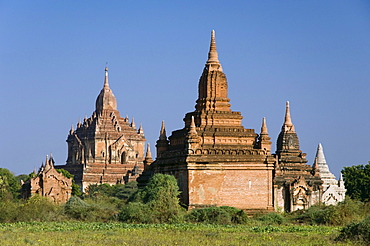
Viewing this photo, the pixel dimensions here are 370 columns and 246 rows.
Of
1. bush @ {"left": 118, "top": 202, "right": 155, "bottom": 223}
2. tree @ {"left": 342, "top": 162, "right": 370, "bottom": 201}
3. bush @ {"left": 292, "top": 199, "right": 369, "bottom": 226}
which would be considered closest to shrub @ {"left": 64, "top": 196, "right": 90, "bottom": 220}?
bush @ {"left": 118, "top": 202, "right": 155, "bottom": 223}

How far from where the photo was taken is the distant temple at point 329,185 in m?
65.9

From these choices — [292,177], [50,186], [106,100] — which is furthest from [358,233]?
[106,100]

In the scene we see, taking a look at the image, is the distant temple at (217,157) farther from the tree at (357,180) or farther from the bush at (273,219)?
the tree at (357,180)

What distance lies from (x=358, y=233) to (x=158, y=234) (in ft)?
21.7

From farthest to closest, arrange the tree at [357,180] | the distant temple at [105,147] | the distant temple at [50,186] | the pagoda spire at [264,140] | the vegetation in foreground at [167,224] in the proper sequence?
the distant temple at [105,147]
the tree at [357,180]
the distant temple at [50,186]
the pagoda spire at [264,140]
the vegetation in foreground at [167,224]

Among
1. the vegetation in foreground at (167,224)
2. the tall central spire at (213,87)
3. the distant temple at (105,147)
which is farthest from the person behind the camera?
the distant temple at (105,147)

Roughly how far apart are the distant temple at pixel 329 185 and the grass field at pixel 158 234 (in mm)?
26776

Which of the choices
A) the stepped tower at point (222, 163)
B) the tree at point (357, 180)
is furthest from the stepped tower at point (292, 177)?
the tree at point (357, 180)

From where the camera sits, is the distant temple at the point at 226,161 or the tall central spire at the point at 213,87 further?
the tall central spire at the point at 213,87

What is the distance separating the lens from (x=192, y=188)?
44.9 metres

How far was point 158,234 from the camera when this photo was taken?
3359 centimetres

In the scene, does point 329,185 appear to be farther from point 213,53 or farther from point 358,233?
point 358,233

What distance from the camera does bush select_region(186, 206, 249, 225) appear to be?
135 feet

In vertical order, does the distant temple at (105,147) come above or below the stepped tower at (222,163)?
above
